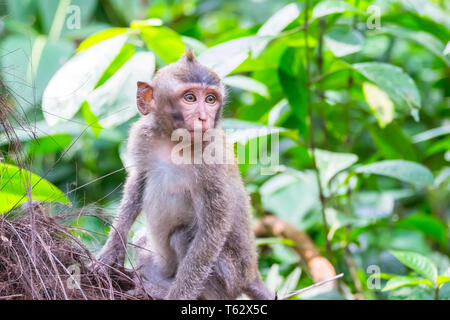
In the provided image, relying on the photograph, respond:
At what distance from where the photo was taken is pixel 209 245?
4570mm

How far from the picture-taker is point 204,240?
4570 mm

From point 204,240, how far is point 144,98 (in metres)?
1.10

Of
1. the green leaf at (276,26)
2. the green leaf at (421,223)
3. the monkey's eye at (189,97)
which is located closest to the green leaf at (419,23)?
the green leaf at (276,26)

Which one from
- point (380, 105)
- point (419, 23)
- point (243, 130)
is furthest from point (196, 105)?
point (419, 23)

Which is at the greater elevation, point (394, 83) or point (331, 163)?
point (394, 83)

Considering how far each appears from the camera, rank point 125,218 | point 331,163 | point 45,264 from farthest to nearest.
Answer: point 331,163 < point 125,218 < point 45,264

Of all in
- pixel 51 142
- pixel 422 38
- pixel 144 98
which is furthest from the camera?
pixel 51 142

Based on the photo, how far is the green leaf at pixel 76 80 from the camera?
187 inches

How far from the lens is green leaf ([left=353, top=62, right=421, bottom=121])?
514 centimetres

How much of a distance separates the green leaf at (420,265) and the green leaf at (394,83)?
3.52ft

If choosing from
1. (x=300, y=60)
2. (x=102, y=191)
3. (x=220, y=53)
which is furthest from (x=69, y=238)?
(x=102, y=191)

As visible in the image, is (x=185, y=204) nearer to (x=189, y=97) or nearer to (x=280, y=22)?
(x=189, y=97)

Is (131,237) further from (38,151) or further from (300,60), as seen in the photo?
(300,60)
